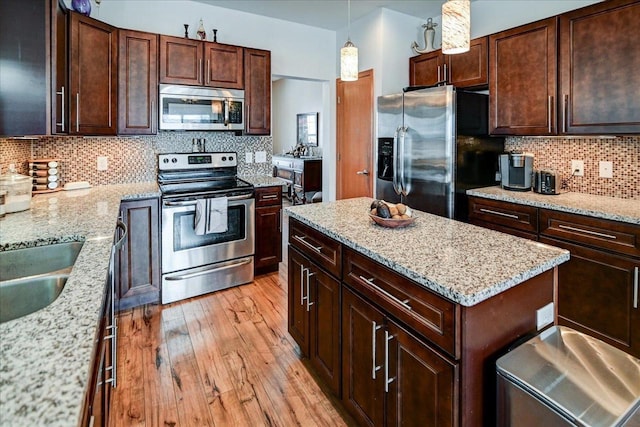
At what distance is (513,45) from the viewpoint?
3092 mm

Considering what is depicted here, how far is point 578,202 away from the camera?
8.70 feet

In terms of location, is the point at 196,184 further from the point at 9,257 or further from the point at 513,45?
the point at 513,45

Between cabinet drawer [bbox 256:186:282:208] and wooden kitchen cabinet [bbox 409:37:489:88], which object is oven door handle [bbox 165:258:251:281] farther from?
wooden kitchen cabinet [bbox 409:37:489:88]

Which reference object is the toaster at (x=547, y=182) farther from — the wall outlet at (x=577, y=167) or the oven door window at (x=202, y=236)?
the oven door window at (x=202, y=236)

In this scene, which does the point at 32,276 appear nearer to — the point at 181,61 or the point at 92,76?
the point at 92,76

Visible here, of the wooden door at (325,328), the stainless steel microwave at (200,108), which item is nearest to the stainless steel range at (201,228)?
the stainless steel microwave at (200,108)

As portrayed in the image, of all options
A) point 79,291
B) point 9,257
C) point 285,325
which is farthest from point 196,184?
point 79,291

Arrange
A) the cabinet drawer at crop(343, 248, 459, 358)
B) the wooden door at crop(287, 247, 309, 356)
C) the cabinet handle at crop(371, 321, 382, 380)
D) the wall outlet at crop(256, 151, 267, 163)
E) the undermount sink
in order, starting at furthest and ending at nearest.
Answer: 1. the wall outlet at crop(256, 151, 267, 163)
2. the wooden door at crop(287, 247, 309, 356)
3. the cabinet handle at crop(371, 321, 382, 380)
4. the undermount sink
5. the cabinet drawer at crop(343, 248, 459, 358)

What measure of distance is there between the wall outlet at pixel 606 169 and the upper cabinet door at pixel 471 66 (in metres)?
1.14

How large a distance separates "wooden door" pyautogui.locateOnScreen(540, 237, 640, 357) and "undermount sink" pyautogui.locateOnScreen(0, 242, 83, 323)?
2.81m

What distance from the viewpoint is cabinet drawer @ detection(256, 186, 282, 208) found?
3605 millimetres

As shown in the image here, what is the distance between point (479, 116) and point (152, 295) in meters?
3.19

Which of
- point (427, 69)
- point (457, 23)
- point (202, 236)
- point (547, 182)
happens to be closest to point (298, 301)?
point (202, 236)

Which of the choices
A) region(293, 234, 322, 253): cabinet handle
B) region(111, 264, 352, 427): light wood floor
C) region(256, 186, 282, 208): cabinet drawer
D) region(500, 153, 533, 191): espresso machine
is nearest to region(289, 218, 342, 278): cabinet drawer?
region(293, 234, 322, 253): cabinet handle
